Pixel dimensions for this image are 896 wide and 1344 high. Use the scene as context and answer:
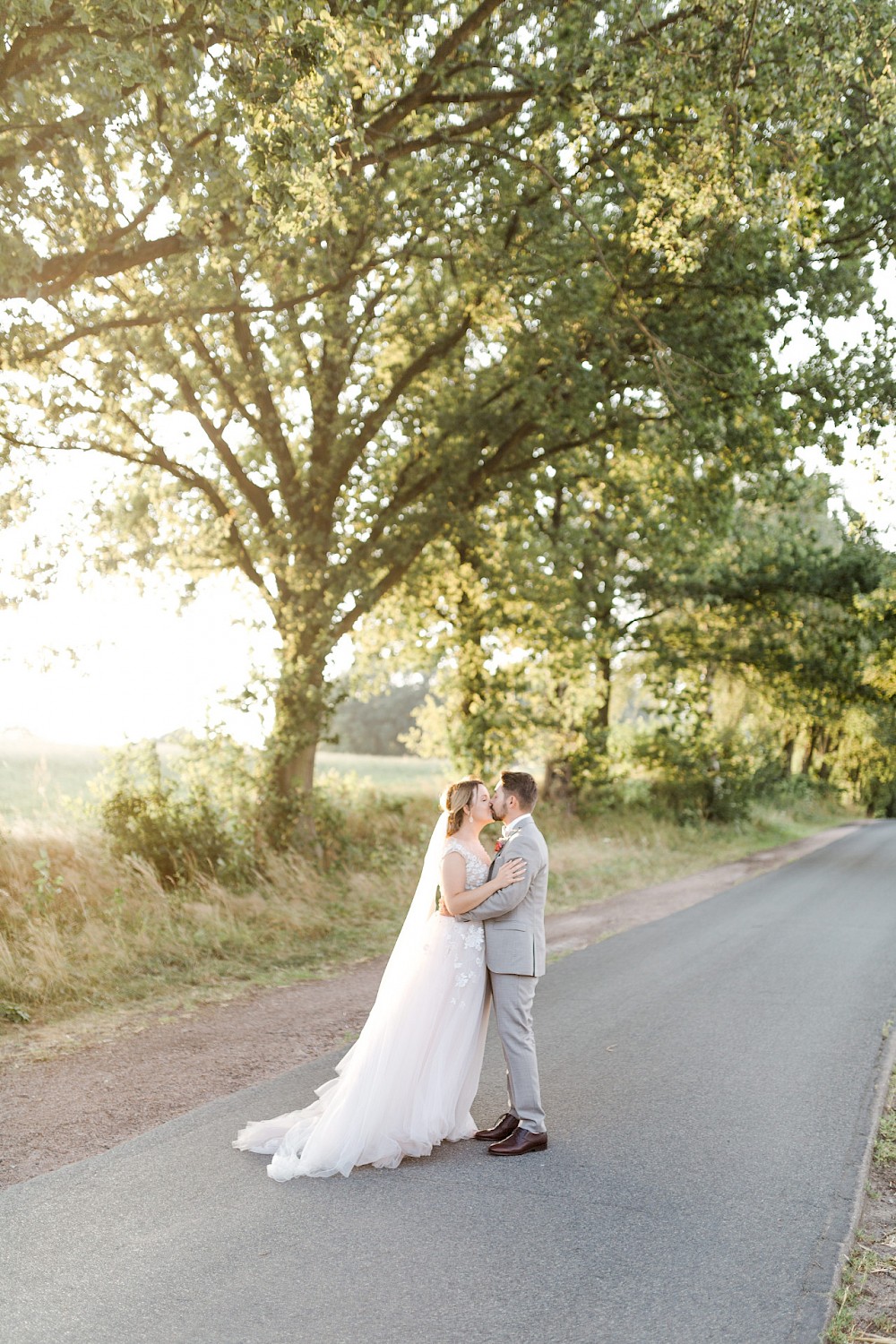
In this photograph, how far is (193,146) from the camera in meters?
9.28

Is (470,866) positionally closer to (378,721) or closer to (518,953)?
(518,953)

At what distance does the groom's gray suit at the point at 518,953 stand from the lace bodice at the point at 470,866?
0.06 metres

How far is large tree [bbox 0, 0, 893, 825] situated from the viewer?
8070mm

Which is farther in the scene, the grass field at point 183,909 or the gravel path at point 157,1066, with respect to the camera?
the grass field at point 183,909

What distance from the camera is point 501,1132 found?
5.98 meters

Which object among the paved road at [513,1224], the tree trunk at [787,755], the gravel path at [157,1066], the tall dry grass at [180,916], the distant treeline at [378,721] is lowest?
the gravel path at [157,1066]

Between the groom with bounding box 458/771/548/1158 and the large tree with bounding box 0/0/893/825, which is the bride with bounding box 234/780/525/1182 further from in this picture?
the large tree with bounding box 0/0/893/825

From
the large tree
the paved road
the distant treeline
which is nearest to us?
the paved road

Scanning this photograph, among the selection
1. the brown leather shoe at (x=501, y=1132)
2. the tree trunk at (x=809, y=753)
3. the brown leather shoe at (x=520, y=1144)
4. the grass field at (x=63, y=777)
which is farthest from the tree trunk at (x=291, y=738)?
the tree trunk at (x=809, y=753)

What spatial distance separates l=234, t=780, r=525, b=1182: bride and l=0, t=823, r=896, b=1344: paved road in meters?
0.15

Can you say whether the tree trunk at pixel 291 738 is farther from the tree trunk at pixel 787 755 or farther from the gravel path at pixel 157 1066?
the tree trunk at pixel 787 755

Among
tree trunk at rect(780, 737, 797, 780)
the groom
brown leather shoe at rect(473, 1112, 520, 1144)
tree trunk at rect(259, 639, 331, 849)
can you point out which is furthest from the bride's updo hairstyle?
tree trunk at rect(780, 737, 797, 780)

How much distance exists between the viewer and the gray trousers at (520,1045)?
5934 millimetres

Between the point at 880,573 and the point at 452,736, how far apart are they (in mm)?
11181
